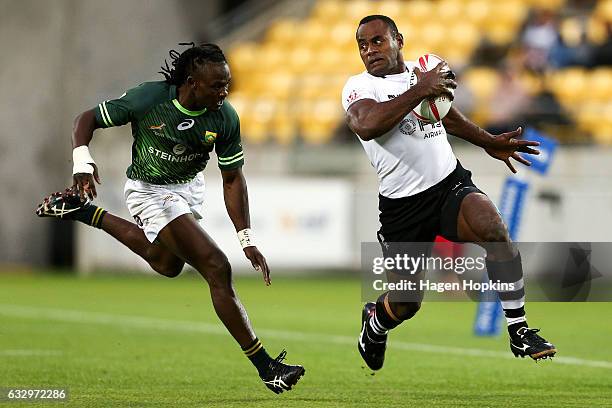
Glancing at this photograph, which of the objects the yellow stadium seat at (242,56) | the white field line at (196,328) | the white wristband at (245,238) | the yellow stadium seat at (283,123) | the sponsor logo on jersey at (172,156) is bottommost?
the white field line at (196,328)

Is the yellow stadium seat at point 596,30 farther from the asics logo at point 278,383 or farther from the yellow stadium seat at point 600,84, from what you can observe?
the asics logo at point 278,383

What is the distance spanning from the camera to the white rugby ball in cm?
772

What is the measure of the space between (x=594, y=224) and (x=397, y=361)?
8419mm

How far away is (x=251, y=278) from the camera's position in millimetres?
19766

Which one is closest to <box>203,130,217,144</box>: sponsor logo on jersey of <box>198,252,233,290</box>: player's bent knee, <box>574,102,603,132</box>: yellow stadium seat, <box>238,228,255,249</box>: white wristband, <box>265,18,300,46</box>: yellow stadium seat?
<box>238,228,255,249</box>: white wristband

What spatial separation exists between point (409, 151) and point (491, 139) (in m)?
0.57

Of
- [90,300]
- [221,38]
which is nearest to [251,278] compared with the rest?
[90,300]

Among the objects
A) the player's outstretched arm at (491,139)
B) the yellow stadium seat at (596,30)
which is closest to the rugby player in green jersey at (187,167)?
the player's outstretched arm at (491,139)

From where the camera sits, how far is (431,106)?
7770mm

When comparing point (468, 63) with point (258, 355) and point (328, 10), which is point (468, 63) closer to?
point (328, 10)

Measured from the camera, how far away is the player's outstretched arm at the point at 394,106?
7.14m

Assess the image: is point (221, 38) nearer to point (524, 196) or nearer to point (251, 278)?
point (251, 278)

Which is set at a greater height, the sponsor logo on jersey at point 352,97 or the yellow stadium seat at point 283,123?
the sponsor logo on jersey at point 352,97

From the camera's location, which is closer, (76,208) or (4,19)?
(76,208)
